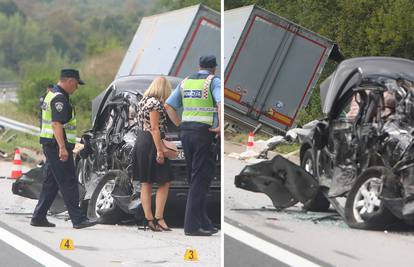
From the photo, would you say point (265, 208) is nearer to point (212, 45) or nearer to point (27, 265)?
point (212, 45)

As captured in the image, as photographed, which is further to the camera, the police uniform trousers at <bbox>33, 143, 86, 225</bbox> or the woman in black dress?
the police uniform trousers at <bbox>33, 143, 86, 225</bbox>

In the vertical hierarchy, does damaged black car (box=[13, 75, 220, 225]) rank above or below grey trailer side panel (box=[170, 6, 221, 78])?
A: below

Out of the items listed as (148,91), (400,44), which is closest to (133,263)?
(148,91)

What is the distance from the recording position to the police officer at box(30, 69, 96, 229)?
3.20m

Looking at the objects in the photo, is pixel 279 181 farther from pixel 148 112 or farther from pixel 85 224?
pixel 85 224

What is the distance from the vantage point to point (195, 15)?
2764 mm

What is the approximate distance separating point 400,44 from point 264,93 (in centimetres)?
39

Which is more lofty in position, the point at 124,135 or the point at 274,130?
the point at 274,130

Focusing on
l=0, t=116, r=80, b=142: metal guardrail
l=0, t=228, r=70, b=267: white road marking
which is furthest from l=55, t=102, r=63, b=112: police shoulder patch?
l=0, t=228, r=70, b=267: white road marking

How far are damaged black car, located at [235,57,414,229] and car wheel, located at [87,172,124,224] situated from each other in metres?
0.59

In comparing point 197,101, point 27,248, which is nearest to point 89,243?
point 27,248

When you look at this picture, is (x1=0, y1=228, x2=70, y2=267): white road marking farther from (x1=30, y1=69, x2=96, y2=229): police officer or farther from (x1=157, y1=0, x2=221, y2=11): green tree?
(x1=157, y1=0, x2=221, y2=11): green tree

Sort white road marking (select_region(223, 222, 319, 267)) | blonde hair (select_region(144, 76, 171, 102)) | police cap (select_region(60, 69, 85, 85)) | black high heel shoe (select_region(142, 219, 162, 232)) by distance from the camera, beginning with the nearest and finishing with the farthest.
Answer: white road marking (select_region(223, 222, 319, 267)) < blonde hair (select_region(144, 76, 171, 102)) < black high heel shoe (select_region(142, 219, 162, 232)) < police cap (select_region(60, 69, 85, 85))

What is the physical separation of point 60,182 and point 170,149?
1.73 feet
